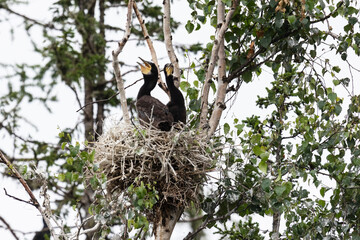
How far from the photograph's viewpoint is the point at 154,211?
581 cm

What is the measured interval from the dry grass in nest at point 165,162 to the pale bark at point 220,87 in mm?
250

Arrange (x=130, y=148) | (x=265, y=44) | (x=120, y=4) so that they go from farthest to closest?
(x=120, y=4), (x=265, y=44), (x=130, y=148)

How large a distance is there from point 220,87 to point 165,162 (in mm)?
1106

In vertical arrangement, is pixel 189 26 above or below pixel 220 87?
above

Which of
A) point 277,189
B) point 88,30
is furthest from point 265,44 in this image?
point 88,30

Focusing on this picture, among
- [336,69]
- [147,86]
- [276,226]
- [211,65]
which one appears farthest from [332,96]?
[147,86]

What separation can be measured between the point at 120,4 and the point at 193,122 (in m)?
8.62

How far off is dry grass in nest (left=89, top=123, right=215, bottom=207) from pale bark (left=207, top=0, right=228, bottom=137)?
0.25m

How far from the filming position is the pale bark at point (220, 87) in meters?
6.02

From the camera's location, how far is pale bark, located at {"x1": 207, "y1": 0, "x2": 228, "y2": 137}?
19.7ft

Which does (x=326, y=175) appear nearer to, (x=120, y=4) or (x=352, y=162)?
(x=352, y=162)

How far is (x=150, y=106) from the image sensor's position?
6.79 meters

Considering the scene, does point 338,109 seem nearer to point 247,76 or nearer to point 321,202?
point 321,202

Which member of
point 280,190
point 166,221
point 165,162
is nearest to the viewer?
point 280,190
